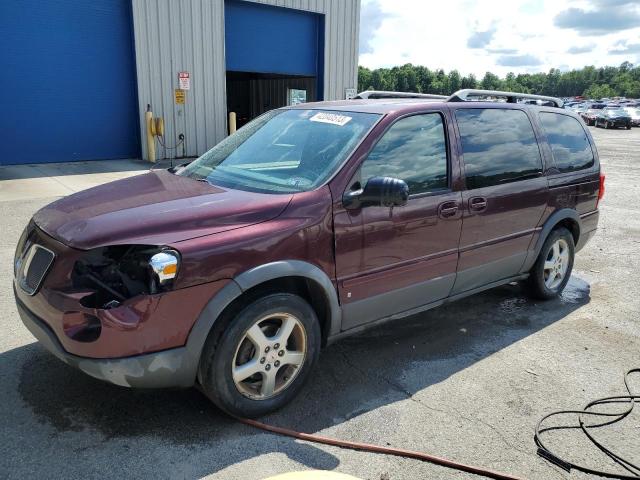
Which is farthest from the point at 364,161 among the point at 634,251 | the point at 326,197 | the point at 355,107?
the point at 634,251

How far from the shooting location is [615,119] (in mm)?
38500

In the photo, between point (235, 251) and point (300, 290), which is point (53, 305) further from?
point (300, 290)

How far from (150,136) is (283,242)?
1174 cm

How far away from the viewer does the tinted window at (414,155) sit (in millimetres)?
3535

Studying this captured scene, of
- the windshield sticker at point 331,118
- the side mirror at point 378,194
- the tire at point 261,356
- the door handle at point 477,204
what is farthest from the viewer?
the door handle at point 477,204

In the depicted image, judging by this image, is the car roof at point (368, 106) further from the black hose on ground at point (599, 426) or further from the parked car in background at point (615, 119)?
the parked car in background at point (615, 119)

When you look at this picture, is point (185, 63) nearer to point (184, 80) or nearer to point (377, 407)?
point (184, 80)

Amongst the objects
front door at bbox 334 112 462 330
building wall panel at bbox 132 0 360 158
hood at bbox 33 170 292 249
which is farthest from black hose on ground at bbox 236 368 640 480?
building wall panel at bbox 132 0 360 158

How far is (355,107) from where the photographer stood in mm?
3873

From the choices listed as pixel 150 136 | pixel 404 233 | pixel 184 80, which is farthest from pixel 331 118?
pixel 184 80

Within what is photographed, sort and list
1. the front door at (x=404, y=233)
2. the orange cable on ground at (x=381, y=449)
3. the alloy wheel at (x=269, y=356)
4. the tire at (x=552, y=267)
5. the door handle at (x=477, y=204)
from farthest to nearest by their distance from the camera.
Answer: the tire at (x=552, y=267), the door handle at (x=477, y=204), the front door at (x=404, y=233), the alloy wheel at (x=269, y=356), the orange cable on ground at (x=381, y=449)

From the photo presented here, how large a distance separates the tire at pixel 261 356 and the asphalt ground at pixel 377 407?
0.15 meters

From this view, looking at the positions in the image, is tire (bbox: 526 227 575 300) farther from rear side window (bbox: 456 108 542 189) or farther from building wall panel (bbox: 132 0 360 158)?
building wall panel (bbox: 132 0 360 158)

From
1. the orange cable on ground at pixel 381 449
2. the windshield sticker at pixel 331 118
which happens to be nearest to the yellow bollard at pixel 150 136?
the windshield sticker at pixel 331 118
